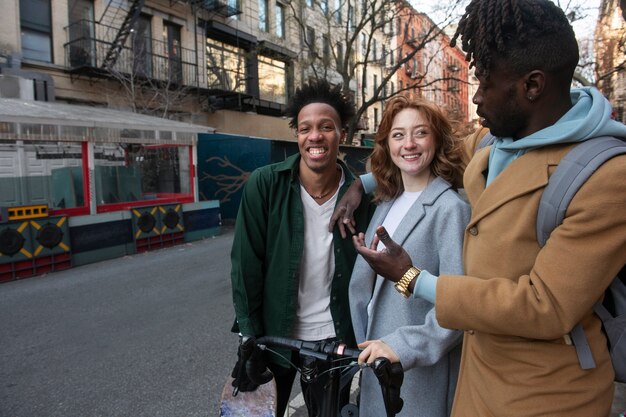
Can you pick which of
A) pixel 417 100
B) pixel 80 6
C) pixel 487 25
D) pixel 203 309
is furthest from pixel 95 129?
pixel 487 25

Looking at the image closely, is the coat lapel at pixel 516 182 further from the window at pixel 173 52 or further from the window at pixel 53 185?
the window at pixel 173 52

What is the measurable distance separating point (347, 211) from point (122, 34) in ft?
55.1

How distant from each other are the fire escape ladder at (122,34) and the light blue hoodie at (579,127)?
659 inches

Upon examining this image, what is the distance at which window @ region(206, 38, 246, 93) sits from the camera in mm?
20609

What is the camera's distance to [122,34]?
15820mm

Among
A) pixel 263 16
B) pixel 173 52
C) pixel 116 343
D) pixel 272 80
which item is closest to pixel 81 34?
pixel 173 52

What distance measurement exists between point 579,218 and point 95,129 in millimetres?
10651

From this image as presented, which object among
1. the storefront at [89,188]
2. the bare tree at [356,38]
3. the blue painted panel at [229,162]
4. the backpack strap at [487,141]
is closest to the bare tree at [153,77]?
the blue painted panel at [229,162]

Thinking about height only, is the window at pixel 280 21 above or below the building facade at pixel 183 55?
above

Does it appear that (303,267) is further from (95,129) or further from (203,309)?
(95,129)

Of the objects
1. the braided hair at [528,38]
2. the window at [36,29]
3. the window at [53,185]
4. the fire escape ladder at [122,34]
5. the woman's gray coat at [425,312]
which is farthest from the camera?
the fire escape ladder at [122,34]

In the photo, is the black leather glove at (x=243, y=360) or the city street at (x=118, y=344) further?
the city street at (x=118, y=344)

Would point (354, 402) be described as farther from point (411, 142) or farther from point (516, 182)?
point (516, 182)

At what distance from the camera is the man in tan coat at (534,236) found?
1041 millimetres
